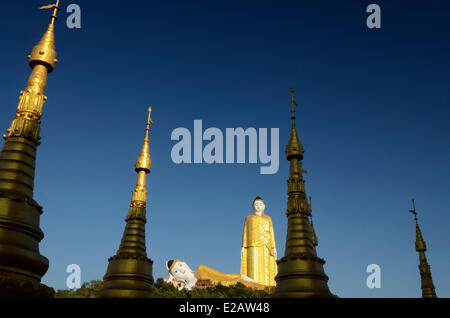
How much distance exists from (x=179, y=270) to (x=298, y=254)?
5278 centimetres

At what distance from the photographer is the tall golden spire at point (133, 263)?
2048cm

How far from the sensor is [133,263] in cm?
2153

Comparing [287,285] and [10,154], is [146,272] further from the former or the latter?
[10,154]

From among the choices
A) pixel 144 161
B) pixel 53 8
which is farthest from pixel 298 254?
pixel 53 8

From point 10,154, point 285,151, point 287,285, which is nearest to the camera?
point 10,154

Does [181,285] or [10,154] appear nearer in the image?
[10,154]

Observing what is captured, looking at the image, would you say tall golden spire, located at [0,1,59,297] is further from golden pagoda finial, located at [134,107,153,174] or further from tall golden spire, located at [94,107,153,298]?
golden pagoda finial, located at [134,107,153,174]

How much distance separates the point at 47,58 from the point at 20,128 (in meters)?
3.15

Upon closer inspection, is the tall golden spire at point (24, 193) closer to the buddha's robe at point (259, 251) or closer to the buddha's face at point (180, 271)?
the buddha's robe at point (259, 251)

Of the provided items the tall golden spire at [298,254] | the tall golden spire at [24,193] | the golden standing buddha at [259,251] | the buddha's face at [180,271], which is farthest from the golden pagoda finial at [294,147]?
the buddha's face at [180,271]

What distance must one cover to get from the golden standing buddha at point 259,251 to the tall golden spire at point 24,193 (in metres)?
57.1

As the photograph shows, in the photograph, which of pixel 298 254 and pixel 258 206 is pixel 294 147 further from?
pixel 258 206
